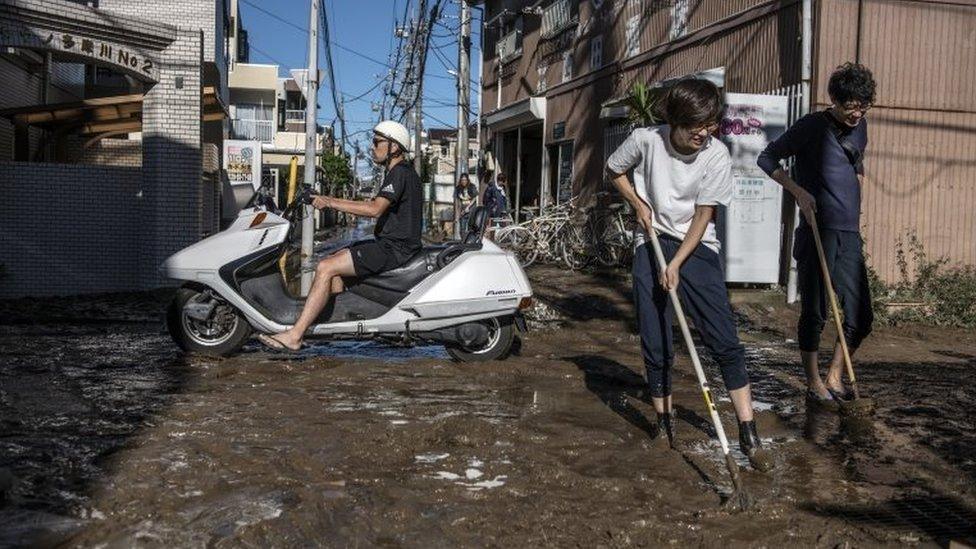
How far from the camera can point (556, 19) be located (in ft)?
71.2

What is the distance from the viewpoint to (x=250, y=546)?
3098mm

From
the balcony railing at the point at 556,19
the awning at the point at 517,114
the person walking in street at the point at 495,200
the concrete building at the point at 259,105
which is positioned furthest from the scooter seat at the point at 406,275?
the concrete building at the point at 259,105

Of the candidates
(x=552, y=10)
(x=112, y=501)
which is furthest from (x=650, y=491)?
(x=552, y=10)

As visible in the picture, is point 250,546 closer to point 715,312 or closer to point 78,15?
point 715,312

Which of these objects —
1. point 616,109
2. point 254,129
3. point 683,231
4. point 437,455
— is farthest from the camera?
point 254,129

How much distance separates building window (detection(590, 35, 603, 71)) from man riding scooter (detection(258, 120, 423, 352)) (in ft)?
41.2

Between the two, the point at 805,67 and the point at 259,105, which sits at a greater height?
the point at 259,105

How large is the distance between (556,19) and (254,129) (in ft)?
103

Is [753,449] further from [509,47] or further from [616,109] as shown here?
[509,47]

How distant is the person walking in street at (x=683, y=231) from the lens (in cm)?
432

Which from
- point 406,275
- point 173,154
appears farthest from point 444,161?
point 406,275

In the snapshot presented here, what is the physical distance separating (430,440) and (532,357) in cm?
286

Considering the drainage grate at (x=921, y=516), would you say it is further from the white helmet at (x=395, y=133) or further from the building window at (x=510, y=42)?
the building window at (x=510, y=42)

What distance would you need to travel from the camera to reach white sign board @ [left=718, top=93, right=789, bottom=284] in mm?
11109
